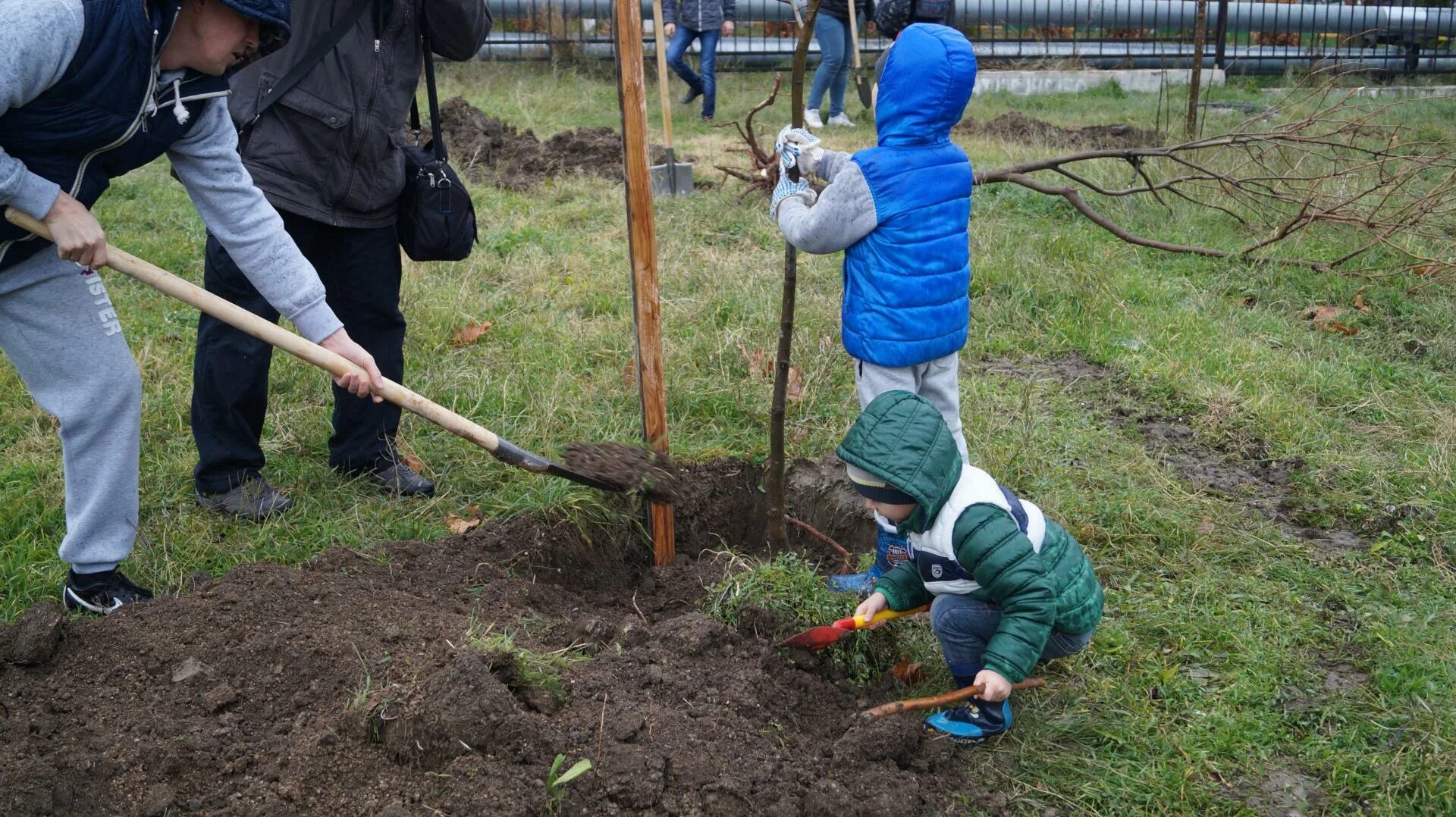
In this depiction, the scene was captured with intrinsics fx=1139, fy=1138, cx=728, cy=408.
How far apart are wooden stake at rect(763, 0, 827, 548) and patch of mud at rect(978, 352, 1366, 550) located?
1.59 m

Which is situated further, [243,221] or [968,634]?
[243,221]

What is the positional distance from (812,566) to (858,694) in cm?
74

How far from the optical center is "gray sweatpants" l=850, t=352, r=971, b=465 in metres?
3.53

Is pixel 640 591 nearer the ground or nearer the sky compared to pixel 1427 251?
nearer the ground

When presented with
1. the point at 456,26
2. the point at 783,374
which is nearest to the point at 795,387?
the point at 783,374

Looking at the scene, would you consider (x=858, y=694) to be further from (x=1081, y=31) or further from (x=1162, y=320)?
(x=1081, y=31)

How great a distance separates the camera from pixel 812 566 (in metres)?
3.75

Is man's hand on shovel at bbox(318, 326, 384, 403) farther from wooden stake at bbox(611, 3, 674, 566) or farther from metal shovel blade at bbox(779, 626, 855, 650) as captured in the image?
metal shovel blade at bbox(779, 626, 855, 650)

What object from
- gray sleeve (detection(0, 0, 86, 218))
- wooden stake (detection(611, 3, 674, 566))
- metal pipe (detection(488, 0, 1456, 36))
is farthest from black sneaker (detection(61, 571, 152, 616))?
metal pipe (detection(488, 0, 1456, 36))

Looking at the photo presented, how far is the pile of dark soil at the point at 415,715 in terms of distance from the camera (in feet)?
7.98

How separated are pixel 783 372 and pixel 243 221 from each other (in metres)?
1.60

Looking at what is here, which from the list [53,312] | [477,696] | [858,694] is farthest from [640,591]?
[53,312]

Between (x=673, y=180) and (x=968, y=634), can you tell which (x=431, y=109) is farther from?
(x=673, y=180)

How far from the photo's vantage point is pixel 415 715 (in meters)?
2.53
